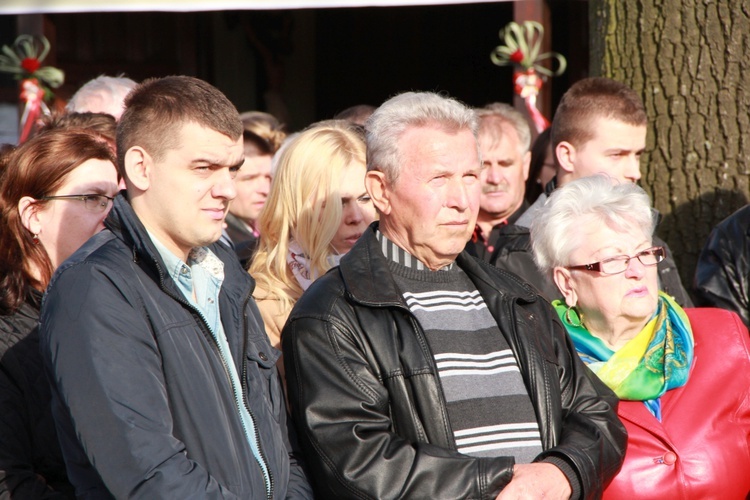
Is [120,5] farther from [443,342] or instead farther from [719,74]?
[443,342]

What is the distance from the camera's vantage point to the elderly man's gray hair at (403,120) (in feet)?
9.38

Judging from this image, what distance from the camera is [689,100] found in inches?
186

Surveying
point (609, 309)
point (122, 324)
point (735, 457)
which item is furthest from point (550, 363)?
point (122, 324)

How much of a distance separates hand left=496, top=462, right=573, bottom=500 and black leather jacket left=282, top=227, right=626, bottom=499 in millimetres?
32

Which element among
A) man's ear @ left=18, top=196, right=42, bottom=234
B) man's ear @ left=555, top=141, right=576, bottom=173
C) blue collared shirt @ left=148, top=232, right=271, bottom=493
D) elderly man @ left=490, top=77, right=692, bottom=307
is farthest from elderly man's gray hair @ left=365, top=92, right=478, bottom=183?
man's ear @ left=555, top=141, right=576, bottom=173

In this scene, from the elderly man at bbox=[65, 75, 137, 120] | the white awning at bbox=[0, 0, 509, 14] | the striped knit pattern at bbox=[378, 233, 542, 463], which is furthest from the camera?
the white awning at bbox=[0, 0, 509, 14]

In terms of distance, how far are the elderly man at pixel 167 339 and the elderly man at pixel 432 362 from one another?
175 mm

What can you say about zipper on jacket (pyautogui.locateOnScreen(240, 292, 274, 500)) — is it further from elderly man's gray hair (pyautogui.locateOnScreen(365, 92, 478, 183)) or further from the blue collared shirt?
elderly man's gray hair (pyautogui.locateOnScreen(365, 92, 478, 183))

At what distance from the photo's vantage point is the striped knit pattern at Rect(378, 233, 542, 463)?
268cm

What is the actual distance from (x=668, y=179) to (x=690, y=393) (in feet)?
6.08

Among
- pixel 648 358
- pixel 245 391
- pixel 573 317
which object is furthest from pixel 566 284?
pixel 245 391

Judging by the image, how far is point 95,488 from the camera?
2.27 metres

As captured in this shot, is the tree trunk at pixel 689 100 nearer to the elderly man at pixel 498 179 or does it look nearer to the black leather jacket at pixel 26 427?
the elderly man at pixel 498 179

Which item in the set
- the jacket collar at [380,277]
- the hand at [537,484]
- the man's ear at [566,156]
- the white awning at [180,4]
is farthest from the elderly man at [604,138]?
the white awning at [180,4]
